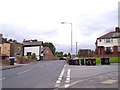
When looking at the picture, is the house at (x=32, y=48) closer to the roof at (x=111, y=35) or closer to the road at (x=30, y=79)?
the roof at (x=111, y=35)

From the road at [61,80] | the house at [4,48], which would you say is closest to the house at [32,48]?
the house at [4,48]

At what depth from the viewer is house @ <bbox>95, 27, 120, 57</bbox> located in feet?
280

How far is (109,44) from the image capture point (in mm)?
88062

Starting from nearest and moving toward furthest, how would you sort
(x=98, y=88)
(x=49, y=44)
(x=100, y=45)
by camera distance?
(x=98, y=88) < (x=100, y=45) < (x=49, y=44)

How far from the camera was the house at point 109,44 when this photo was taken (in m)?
85.3

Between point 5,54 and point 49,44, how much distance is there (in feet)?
250

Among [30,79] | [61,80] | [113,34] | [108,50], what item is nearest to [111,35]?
[113,34]

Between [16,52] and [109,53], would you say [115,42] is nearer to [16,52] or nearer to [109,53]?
[109,53]

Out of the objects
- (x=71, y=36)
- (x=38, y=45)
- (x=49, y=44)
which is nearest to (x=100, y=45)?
(x=71, y=36)

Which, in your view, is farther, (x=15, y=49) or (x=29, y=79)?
(x=15, y=49)

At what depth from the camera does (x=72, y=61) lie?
176 ft

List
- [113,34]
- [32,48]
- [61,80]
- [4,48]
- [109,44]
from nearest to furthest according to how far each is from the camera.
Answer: [61,80] < [4,48] < [109,44] < [113,34] < [32,48]

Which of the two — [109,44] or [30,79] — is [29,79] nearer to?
[30,79]

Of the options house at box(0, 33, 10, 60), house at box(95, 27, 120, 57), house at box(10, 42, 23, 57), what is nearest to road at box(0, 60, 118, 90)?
house at box(0, 33, 10, 60)
